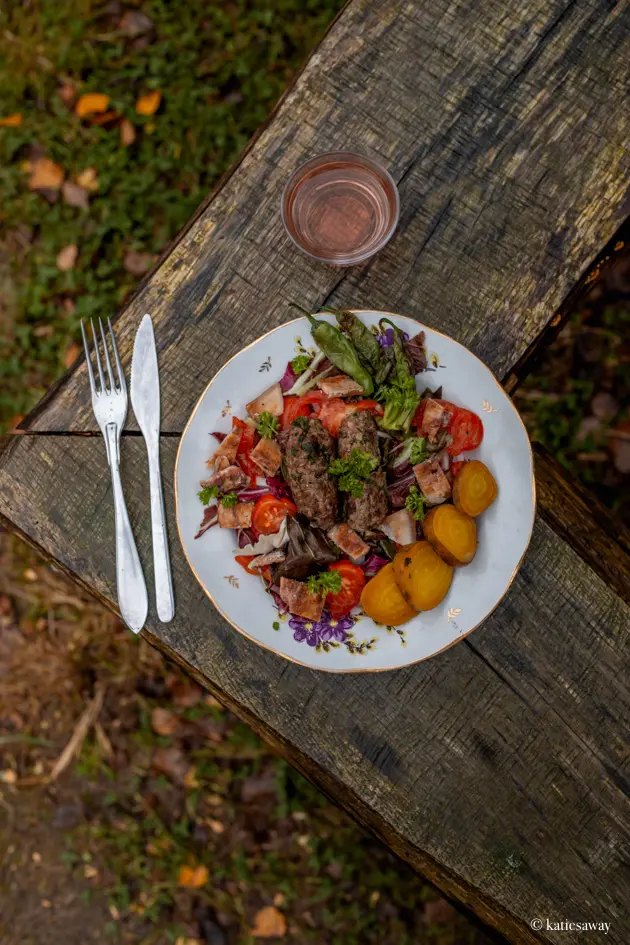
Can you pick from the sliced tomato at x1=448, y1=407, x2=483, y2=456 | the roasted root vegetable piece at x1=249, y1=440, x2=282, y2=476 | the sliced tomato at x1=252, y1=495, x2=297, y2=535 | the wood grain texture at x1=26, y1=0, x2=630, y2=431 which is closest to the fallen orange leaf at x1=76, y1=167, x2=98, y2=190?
the wood grain texture at x1=26, y1=0, x2=630, y2=431

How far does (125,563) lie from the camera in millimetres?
2908

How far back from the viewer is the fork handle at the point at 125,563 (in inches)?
114

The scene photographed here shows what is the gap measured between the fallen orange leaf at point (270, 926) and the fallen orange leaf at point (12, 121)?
15.9 ft

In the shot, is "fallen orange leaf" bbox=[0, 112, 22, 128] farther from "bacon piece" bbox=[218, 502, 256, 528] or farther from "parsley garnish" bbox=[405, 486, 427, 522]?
"parsley garnish" bbox=[405, 486, 427, 522]

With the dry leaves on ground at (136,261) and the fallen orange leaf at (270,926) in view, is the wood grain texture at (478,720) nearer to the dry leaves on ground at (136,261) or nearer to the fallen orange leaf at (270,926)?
the fallen orange leaf at (270,926)

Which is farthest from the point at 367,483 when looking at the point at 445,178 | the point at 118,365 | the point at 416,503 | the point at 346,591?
the point at 445,178

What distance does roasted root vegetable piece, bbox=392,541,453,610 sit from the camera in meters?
2.55

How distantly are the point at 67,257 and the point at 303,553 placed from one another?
2.80 m

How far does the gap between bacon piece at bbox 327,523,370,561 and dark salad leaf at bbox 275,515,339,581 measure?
0.05 m

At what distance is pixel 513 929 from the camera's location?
292cm

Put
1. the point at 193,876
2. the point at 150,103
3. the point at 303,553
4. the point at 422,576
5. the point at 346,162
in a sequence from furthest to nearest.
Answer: the point at 150,103 < the point at 193,876 < the point at 346,162 < the point at 303,553 < the point at 422,576

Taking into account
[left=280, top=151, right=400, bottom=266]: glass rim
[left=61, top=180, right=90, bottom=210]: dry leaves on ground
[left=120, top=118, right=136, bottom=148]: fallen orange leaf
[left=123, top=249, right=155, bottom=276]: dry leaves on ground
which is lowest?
[left=123, top=249, right=155, bottom=276]: dry leaves on ground

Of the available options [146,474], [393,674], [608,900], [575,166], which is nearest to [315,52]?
[575,166]

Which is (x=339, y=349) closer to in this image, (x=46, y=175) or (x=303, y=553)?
(x=303, y=553)
